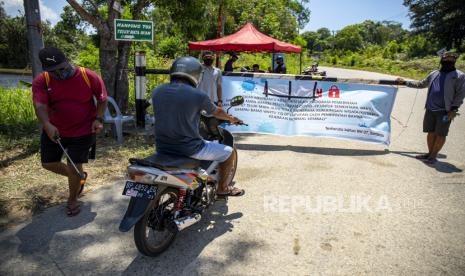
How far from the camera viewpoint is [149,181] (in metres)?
A: 2.99

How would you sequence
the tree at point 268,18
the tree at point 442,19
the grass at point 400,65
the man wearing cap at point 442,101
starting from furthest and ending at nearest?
the tree at point 442,19, the grass at point 400,65, the tree at point 268,18, the man wearing cap at point 442,101

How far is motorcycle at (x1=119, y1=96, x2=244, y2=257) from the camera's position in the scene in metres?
2.97

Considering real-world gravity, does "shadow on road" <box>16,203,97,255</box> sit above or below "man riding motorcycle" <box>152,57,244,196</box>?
below

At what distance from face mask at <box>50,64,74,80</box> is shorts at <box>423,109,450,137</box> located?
18.7 ft

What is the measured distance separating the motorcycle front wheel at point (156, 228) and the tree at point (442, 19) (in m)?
57.9

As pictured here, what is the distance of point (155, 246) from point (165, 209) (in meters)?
0.33

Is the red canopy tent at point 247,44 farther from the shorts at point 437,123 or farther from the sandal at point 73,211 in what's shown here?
the sandal at point 73,211

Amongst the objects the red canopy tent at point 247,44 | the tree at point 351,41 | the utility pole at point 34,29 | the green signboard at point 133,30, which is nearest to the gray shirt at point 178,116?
the utility pole at point 34,29

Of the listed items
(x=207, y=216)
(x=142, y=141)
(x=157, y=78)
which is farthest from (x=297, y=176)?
(x=157, y=78)

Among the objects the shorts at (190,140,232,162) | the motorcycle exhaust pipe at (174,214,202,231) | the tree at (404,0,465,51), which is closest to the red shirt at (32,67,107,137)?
the shorts at (190,140,232,162)

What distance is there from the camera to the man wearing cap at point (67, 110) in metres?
3.62

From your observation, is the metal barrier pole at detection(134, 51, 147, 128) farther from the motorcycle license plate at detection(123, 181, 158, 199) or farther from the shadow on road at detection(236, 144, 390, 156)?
the motorcycle license plate at detection(123, 181, 158, 199)

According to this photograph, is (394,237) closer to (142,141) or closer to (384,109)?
(384,109)

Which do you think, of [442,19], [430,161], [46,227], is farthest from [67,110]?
[442,19]
